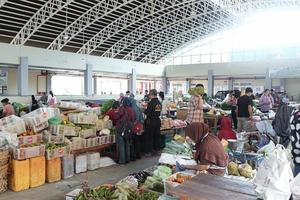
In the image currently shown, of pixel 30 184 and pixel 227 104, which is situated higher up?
pixel 227 104

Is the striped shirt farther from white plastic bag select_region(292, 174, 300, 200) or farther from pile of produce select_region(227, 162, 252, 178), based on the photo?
white plastic bag select_region(292, 174, 300, 200)

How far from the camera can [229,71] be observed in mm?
22266

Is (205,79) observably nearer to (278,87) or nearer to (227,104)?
(278,87)

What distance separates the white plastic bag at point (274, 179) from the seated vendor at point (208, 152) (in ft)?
3.46

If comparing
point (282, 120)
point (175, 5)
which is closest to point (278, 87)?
point (175, 5)

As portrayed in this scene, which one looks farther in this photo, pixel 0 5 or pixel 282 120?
pixel 0 5

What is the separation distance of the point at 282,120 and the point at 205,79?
60.4ft

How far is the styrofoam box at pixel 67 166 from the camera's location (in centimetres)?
538

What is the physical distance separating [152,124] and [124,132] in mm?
989

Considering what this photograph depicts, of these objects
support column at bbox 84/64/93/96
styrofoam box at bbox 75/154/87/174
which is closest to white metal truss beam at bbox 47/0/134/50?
support column at bbox 84/64/93/96

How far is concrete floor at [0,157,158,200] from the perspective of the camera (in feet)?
14.9

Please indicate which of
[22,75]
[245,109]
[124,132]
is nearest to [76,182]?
[124,132]

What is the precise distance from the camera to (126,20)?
60.3 ft

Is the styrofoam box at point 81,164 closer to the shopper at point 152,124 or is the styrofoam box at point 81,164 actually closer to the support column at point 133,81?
the shopper at point 152,124
